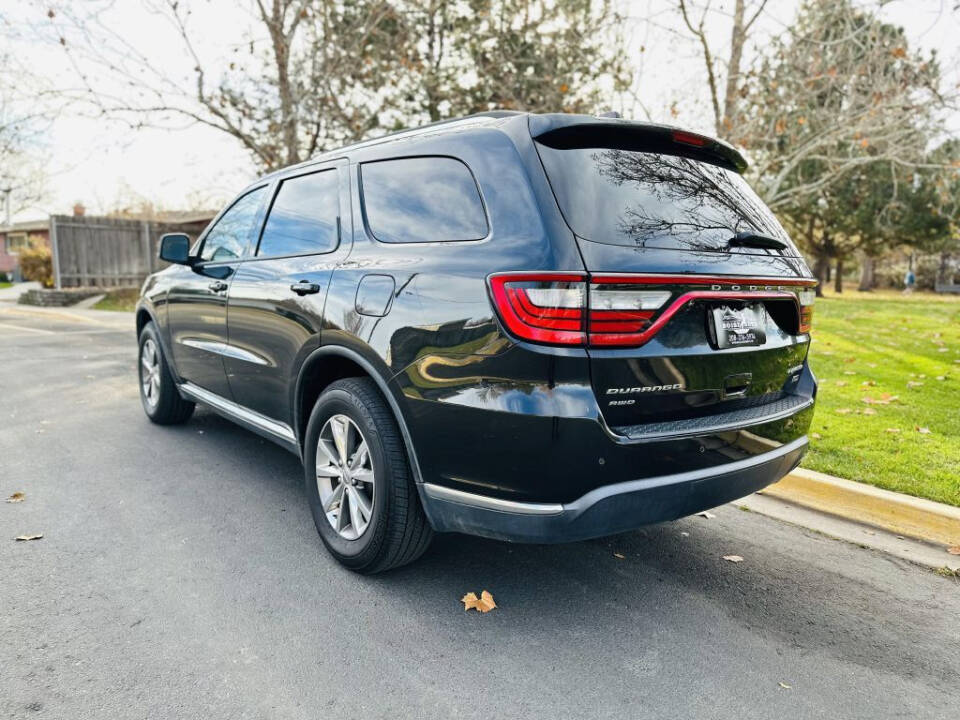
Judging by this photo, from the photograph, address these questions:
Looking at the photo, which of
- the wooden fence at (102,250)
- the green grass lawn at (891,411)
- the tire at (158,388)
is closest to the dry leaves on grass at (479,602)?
the green grass lawn at (891,411)

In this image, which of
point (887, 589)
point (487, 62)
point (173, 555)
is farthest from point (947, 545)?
point (487, 62)

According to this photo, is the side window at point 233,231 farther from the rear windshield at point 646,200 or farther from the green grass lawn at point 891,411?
the green grass lawn at point 891,411

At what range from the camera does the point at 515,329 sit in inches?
86.3

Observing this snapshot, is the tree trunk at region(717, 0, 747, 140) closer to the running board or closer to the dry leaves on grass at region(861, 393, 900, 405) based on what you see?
the dry leaves on grass at region(861, 393, 900, 405)

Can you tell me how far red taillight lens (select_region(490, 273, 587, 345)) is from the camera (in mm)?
2154

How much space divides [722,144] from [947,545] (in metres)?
2.38

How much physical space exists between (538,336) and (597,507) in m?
0.62

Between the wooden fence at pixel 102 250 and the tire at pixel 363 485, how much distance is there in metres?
15.8

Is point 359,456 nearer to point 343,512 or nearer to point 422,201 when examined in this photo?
point 343,512

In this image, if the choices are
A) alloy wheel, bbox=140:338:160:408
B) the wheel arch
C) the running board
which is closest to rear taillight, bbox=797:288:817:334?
the wheel arch

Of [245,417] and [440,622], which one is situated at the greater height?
[245,417]

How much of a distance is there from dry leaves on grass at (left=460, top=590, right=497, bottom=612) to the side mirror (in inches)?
123

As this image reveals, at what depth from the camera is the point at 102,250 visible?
1788 centimetres

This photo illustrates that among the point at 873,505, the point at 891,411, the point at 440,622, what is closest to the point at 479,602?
the point at 440,622
